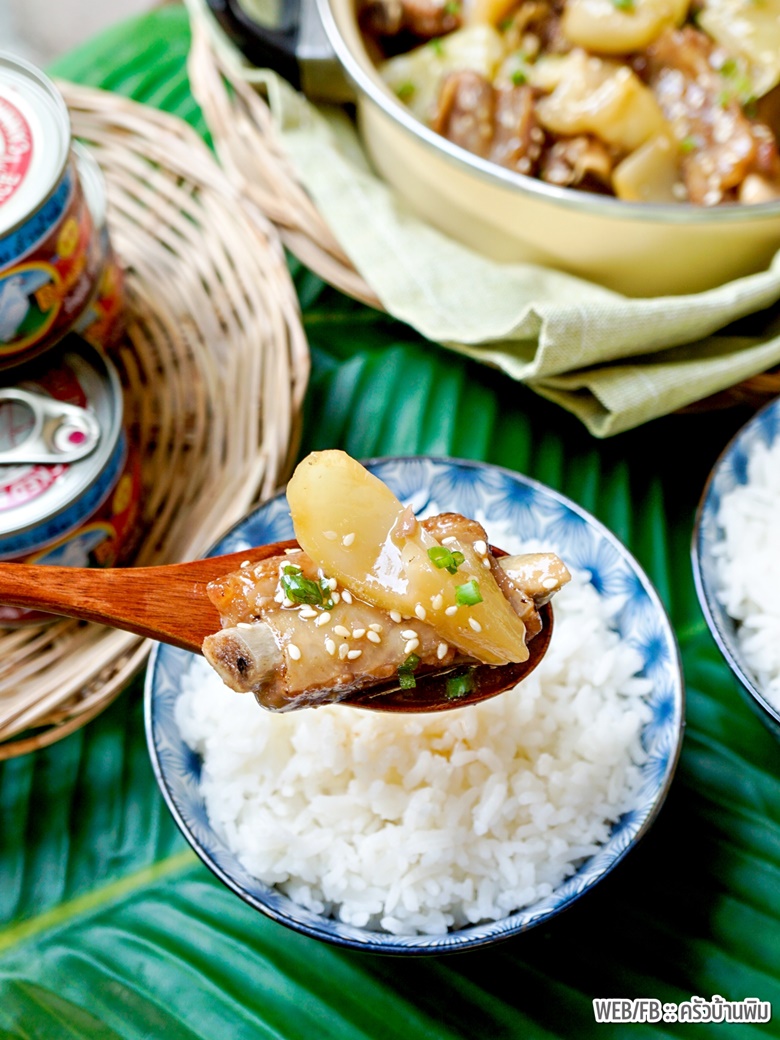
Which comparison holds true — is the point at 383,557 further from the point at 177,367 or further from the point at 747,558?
the point at 177,367

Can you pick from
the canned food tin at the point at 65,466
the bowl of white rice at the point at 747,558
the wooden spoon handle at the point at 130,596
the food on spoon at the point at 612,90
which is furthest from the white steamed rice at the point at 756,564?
the canned food tin at the point at 65,466

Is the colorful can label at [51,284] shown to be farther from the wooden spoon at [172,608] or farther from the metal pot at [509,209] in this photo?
the metal pot at [509,209]

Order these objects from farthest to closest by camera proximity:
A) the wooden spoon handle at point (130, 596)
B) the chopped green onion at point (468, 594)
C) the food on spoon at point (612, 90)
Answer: the food on spoon at point (612, 90) < the wooden spoon handle at point (130, 596) < the chopped green onion at point (468, 594)

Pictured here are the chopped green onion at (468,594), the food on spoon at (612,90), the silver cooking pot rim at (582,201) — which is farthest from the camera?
the food on spoon at (612,90)

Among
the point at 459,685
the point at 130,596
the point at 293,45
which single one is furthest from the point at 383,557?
the point at 293,45

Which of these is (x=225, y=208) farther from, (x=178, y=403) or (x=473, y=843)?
(x=473, y=843)

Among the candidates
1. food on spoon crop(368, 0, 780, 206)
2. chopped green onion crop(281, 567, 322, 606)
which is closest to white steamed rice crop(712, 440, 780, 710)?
food on spoon crop(368, 0, 780, 206)
